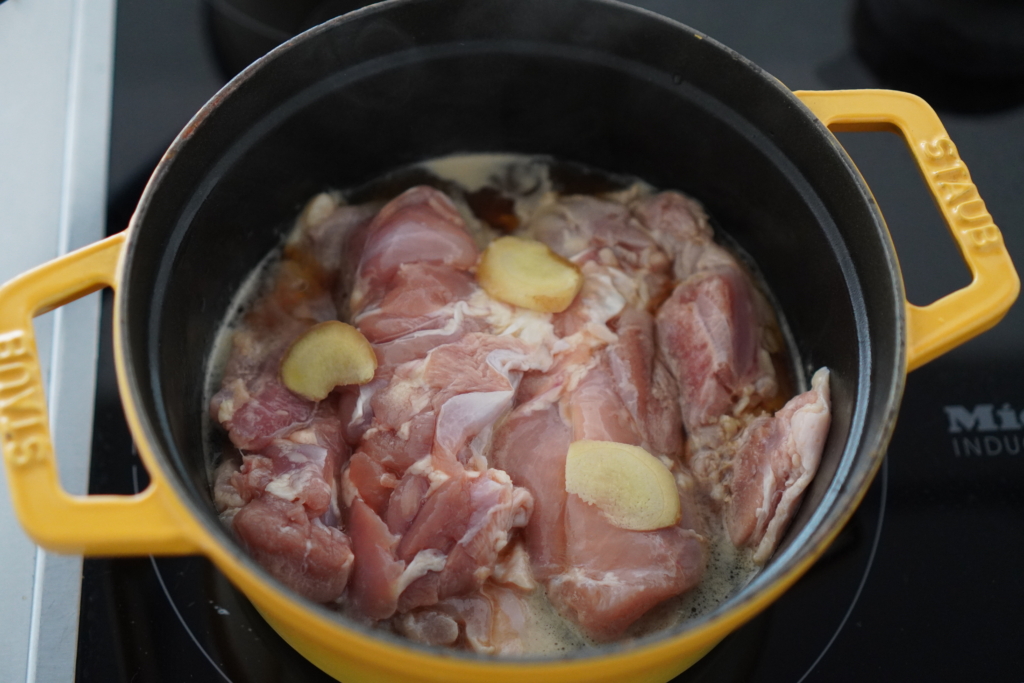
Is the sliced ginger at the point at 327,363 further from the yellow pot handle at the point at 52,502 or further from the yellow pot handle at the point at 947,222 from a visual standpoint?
the yellow pot handle at the point at 947,222

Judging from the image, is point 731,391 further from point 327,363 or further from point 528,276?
point 327,363

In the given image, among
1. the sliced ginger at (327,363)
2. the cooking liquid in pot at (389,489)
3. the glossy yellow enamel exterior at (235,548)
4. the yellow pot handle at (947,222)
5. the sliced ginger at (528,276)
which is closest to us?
the glossy yellow enamel exterior at (235,548)

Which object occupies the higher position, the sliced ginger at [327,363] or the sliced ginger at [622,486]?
the sliced ginger at [327,363]

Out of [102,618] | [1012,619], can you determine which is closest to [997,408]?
[1012,619]

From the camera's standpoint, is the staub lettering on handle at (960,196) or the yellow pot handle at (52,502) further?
the staub lettering on handle at (960,196)

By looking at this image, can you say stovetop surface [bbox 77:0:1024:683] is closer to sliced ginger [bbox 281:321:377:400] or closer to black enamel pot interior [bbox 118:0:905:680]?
black enamel pot interior [bbox 118:0:905:680]

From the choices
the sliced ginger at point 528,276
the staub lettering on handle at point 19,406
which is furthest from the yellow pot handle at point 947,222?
the staub lettering on handle at point 19,406

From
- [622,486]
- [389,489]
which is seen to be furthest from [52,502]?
[622,486]

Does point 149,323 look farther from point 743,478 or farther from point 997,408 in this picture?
point 997,408
